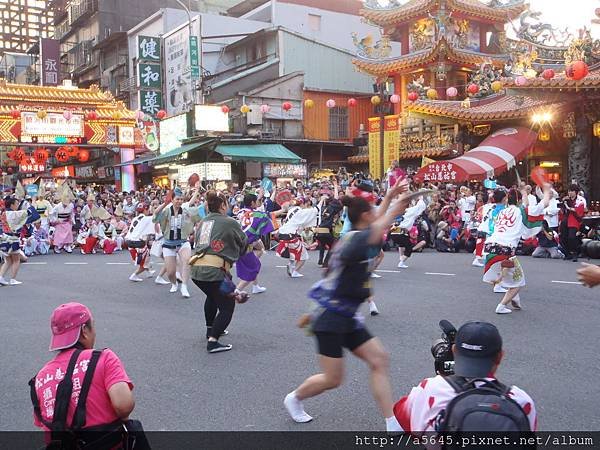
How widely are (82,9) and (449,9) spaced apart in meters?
29.6

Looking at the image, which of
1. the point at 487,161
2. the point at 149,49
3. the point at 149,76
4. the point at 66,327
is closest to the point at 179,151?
the point at 149,76

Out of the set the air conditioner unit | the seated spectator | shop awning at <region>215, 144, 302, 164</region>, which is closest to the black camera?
the seated spectator

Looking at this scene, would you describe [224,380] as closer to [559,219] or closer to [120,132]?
[559,219]

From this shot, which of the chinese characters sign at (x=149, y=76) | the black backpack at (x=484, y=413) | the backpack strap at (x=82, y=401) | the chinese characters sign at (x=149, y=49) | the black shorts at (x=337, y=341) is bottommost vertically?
the black shorts at (x=337, y=341)

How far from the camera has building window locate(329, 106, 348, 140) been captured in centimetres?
2978

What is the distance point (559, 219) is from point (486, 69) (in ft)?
34.3

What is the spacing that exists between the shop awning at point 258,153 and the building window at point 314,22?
10194 mm

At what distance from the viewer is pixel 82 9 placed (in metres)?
43.1

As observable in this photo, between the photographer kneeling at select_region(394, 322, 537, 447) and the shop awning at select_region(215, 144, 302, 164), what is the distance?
22797mm

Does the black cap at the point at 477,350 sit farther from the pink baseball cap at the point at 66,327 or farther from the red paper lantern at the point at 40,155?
the red paper lantern at the point at 40,155

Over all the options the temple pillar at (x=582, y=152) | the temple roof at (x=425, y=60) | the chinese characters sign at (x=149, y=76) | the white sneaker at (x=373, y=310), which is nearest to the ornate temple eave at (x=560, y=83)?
the temple pillar at (x=582, y=152)

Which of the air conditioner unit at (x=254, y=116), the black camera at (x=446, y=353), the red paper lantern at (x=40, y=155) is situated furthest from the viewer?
the red paper lantern at (x=40, y=155)

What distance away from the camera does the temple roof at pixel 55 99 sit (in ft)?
87.6

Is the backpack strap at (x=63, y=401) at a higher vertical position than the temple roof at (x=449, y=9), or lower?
lower
